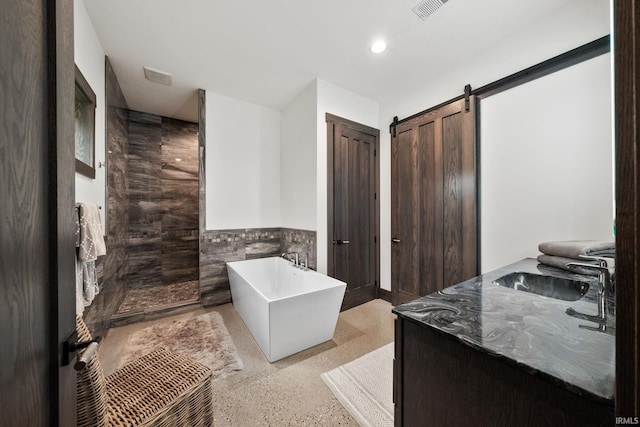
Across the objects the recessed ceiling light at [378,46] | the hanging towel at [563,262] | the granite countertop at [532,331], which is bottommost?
the granite countertop at [532,331]

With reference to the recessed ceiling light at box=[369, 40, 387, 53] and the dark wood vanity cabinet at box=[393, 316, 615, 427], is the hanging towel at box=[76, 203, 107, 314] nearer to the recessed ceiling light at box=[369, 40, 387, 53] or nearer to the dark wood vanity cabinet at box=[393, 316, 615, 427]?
the dark wood vanity cabinet at box=[393, 316, 615, 427]

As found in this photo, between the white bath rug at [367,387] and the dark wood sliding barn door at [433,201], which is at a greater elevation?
the dark wood sliding barn door at [433,201]

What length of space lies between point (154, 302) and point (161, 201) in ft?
5.58

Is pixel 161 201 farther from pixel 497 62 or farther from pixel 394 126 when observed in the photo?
pixel 497 62

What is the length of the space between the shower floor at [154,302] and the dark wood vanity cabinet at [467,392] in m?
3.01

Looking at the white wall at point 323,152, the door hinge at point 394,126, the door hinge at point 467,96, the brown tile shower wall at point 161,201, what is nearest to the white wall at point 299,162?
the white wall at point 323,152

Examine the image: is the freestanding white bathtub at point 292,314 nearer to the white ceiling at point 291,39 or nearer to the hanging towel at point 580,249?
the hanging towel at point 580,249

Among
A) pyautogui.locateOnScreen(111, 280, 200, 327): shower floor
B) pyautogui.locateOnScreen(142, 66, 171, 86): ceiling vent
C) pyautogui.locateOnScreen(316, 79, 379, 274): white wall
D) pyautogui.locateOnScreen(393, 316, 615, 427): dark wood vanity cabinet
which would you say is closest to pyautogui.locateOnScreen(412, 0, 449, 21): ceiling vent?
pyautogui.locateOnScreen(316, 79, 379, 274): white wall

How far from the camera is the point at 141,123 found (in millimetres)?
3764

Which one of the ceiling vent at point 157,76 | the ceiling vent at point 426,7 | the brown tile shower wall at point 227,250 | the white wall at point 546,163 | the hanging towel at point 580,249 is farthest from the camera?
the brown tile shower wall at point 227,250

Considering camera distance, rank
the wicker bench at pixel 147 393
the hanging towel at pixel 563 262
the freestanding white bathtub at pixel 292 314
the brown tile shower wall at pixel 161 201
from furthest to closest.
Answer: the brown tile shower wall at pixel 161 201 → the freestanding white bathtub at pixel 292 314 → the hanging towel at pixel 563 262 → the wicker bench at pixel 147 393

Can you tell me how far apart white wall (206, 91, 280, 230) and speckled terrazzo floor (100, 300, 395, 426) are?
57.7 inches

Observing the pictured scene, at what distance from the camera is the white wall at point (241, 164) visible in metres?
3.20

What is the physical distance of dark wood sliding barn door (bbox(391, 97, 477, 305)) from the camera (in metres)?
2.44
